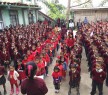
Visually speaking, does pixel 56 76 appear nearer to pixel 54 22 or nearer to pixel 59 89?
pixel 59 89

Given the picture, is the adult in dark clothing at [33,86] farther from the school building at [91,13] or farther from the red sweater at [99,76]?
the school building at [91,13]

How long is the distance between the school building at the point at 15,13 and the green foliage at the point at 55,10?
27.3 ft

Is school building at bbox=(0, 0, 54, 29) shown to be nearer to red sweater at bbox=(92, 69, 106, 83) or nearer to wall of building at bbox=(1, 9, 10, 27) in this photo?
wall of building at bbox=(1, 9, 10, 27)

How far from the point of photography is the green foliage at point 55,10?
108 ft

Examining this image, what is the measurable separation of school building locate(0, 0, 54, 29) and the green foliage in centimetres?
833

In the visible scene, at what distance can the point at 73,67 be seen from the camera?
756cm

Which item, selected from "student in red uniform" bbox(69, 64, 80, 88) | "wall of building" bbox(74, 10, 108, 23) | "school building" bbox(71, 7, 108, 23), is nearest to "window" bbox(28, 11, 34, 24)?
"school building" bbox(71, 7, 108, 23)

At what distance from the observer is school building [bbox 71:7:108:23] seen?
961 inches

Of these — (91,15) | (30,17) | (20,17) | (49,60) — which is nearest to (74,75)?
(49,60)

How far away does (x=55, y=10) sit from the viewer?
33812mm

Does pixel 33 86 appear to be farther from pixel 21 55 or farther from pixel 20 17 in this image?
pixel 20 17

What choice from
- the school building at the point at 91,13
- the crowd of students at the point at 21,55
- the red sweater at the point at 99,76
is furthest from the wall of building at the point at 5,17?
the red sweater at the point at 99,76

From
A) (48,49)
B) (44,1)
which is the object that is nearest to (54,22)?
(44,1)

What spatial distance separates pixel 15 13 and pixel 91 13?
10.1 m
